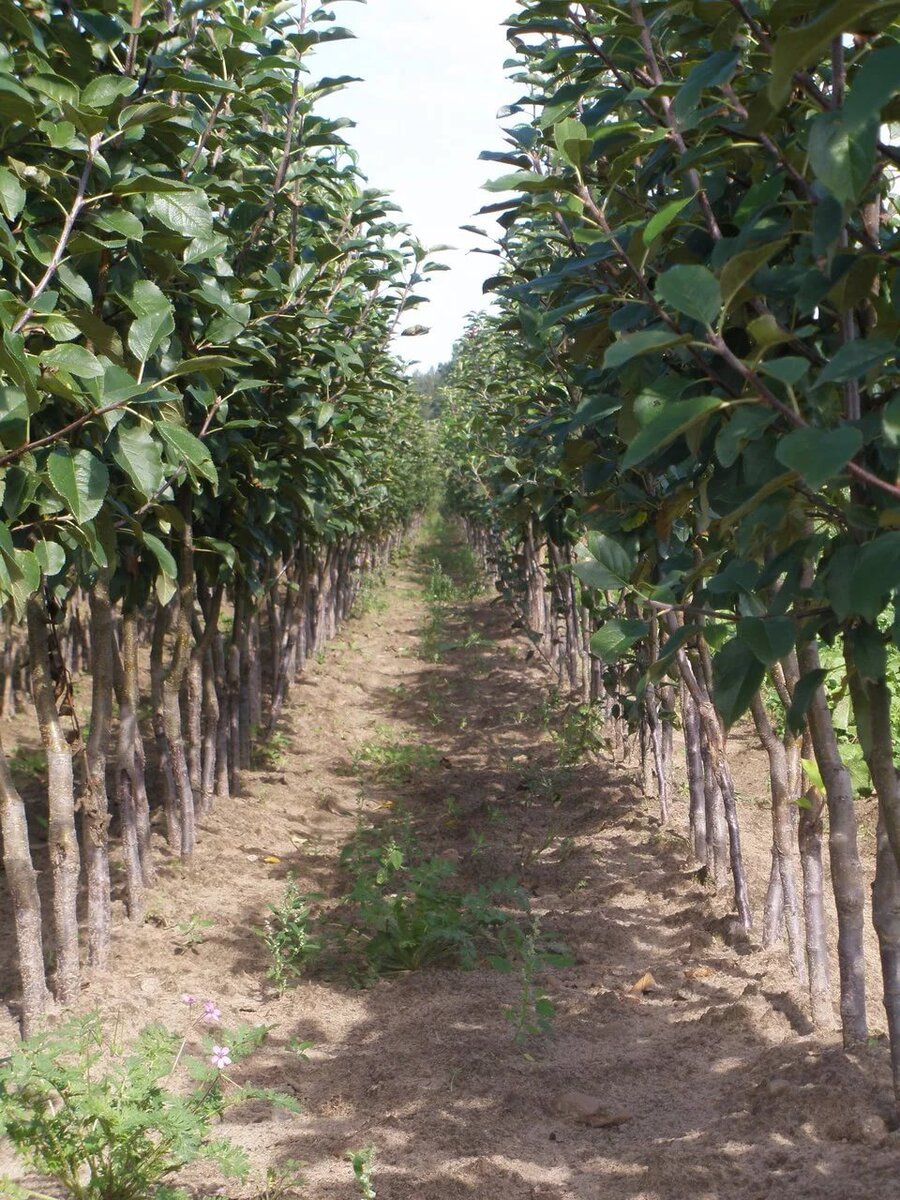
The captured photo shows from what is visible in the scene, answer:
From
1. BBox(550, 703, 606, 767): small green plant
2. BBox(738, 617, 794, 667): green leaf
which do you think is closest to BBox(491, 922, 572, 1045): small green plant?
BBox(738, 617, 794, 667): green leaf

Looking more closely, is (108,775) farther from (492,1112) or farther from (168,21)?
(168,21)

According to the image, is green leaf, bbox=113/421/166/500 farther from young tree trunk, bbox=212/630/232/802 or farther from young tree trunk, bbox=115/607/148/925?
young tree trunk, bbox=212/630/232/802

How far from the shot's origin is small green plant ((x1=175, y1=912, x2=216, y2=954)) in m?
4.40

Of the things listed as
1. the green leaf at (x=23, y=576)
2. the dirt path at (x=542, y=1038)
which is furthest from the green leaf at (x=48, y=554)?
the dirt path at (x=542, y=1038)

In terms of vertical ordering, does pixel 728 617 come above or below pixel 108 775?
above

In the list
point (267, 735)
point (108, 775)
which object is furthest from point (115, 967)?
point (267, 735)

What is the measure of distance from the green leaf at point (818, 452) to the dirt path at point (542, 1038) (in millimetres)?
1708

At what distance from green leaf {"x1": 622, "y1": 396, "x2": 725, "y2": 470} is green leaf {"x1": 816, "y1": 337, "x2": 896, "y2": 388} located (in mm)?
150

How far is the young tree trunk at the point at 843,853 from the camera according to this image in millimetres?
2340

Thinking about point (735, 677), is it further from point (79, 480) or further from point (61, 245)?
point (61, 245)

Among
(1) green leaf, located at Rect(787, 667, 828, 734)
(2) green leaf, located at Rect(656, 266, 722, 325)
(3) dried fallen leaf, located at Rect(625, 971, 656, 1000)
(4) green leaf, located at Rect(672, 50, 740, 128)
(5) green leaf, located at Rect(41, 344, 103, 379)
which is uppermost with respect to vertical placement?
(4) green leaf, located at Rect(672, 50, 740, 128)

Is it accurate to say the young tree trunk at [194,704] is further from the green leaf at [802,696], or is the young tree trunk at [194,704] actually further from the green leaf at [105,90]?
the green leaf at [802,696]

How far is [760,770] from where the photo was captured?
7828 mm

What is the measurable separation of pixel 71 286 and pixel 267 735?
6567 millimetres
